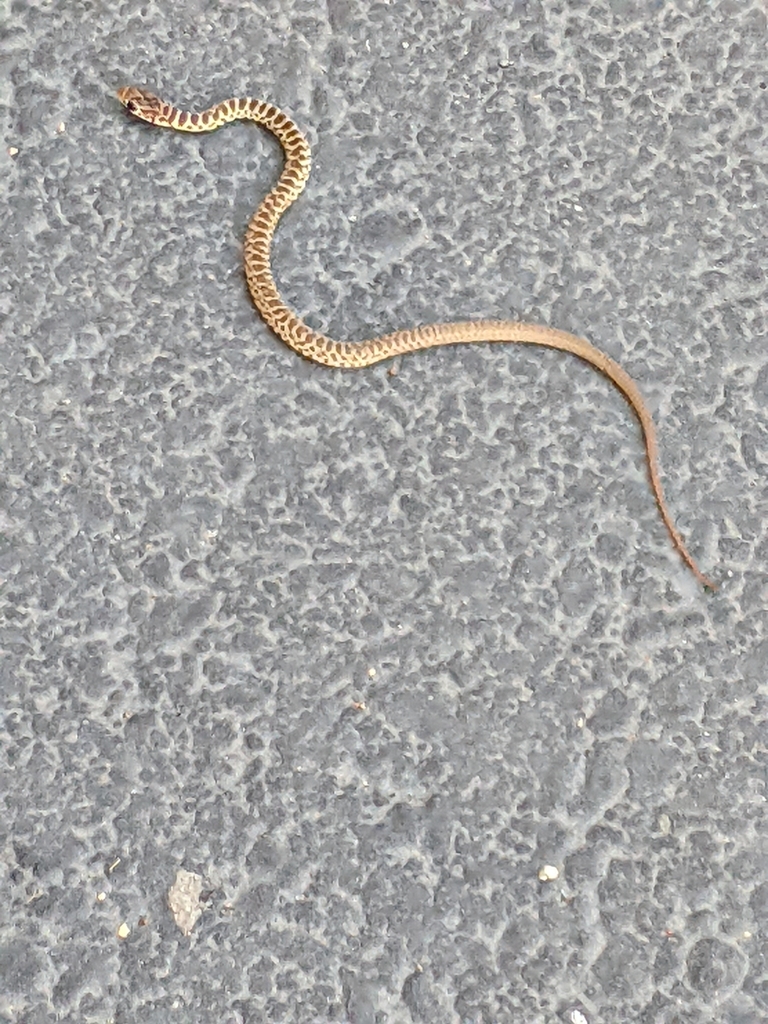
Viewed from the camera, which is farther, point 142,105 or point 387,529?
point 142,105

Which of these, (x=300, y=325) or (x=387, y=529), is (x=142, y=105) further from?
(x=387, y=529)

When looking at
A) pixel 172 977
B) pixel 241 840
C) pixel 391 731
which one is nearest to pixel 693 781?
pixel 391 731

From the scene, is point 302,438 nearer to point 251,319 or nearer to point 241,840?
point 251,319

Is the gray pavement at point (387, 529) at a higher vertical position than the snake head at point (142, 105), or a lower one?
lower

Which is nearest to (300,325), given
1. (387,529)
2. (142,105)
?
(387,529)

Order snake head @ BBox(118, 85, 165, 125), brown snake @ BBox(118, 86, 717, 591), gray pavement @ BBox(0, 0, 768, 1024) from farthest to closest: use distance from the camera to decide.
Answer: snake head @ BBox(118, 85, 165, 125)
brown snake @ BBox(118, 86, 717, 591)
gray pavement @ BBox(0, 0, 768, 1024)
